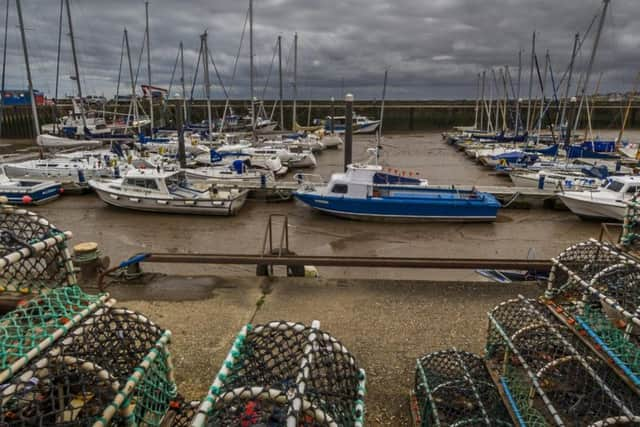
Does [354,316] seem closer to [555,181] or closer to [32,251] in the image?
[32,251]

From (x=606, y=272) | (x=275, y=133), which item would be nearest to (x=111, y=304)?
(x=606, y=272)

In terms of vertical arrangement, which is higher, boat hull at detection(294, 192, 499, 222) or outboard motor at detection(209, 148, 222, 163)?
outboard motor at detection(209, 148, 222, 163)

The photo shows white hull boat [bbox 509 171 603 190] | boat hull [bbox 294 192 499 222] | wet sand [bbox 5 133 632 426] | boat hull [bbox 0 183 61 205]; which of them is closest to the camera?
wet sand [bbox 5 133 632 426]

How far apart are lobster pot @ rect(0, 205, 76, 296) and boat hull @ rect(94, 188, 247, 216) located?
1125 centimetres

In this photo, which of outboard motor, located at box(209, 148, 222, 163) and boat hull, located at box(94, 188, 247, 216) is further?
outboard motor, located at box(209, 148, 222, 163)

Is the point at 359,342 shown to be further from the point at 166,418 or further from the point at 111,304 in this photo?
the point at 111,304

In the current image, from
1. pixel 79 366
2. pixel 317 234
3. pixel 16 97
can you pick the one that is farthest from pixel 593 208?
pixel 16 97

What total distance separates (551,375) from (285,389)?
2.04 m

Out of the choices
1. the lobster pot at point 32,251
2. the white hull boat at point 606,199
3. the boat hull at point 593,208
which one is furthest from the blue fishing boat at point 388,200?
the lobster pot at point 32,251

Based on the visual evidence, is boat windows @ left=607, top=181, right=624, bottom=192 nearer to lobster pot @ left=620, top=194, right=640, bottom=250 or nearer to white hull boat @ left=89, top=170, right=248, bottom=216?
lobster pot @ left=620, top=194, right=640, bottom=250

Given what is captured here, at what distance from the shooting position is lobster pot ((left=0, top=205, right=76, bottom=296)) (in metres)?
2.52

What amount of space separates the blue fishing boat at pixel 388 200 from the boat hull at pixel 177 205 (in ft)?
9.03

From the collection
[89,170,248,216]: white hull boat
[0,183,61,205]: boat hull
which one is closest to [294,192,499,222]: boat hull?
[89,170,248,216]: white hull boat

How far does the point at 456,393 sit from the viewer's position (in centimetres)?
333
